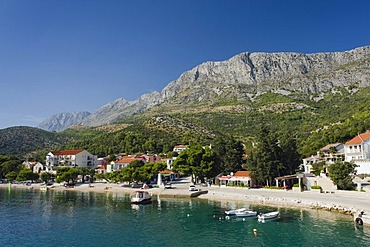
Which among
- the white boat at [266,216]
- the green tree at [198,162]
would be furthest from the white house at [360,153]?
the green tree at [198,162]

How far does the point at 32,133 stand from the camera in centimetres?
16650

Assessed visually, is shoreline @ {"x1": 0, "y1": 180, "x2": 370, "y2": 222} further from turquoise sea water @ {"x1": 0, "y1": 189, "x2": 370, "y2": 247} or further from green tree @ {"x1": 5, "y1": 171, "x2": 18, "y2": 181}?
green tree @ {"x1": 5, "y1": 171, "x2": 18, "y2": 181}

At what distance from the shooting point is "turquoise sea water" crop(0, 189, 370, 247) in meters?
23.1

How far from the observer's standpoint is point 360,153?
162 feet

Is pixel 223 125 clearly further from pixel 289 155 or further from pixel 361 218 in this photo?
pixel 361 218

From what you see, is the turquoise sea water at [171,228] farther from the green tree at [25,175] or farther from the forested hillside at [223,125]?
the forested hillside at [223,125]

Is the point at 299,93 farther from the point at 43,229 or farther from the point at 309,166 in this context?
the point at 43,229

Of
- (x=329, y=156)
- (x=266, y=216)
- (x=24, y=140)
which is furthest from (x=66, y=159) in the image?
(x=266, y=216)

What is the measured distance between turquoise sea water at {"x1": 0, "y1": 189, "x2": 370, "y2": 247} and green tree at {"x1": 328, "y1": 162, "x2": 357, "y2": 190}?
783 cm

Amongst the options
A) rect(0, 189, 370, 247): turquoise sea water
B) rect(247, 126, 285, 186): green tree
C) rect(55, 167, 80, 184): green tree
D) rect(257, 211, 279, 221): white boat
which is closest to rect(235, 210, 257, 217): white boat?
rect(0, 189, 370, 247): turquoise sea water

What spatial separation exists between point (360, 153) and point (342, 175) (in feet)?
52.6

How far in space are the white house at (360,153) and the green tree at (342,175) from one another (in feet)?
29.4

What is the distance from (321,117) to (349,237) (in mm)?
105590

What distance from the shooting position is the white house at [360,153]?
44.2 m
